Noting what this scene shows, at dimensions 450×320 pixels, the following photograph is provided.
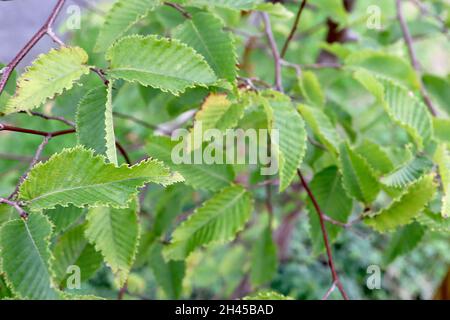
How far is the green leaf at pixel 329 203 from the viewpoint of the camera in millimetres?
819

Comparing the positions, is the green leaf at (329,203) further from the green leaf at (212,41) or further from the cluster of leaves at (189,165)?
the green leaf at (212,41)

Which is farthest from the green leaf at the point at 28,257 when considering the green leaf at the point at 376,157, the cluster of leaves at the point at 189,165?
the green leaf at the point at 376,157

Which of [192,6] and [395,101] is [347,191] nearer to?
[395,101]

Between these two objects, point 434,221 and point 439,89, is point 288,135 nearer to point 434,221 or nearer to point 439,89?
point 434,221

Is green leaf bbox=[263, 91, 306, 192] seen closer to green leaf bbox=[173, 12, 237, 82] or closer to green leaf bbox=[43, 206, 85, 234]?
green leaf bbox=[173, 12, 237, 82]

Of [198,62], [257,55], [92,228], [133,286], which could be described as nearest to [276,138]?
[198,62]

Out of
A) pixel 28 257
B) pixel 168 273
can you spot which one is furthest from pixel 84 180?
pixel 168 273

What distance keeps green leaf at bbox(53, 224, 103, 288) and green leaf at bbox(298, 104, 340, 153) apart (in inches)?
13.7

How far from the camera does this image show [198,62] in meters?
0.56

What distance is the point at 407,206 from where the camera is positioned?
27.4 inches

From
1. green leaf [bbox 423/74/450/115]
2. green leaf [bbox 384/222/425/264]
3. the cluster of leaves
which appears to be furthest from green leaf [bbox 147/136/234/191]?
green leaf [bbox 423/74/450/115]

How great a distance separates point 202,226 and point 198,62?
0.28 metres

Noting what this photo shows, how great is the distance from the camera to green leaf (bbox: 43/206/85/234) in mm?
642

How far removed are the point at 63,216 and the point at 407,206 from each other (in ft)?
1.43
